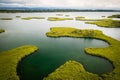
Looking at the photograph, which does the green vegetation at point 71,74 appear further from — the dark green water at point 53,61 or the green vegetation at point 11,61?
the green vegetation at point 11,61

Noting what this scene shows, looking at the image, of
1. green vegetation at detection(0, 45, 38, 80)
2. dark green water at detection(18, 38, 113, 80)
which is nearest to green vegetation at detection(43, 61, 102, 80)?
dark green water at detection(18, 38, 113, 80)

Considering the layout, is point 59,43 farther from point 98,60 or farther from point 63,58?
Result: point 98,60

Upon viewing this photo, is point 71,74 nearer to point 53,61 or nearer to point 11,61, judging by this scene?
point 53,61

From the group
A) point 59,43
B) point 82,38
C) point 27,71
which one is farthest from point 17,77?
point 82,38

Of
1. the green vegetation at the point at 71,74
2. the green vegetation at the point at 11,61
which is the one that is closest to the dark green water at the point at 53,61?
the green vegetation at the point at 11,61

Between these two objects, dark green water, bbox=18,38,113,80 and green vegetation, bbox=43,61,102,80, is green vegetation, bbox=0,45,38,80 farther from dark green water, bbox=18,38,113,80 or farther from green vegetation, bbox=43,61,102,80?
green vegetation, bbox=43,61,102,80

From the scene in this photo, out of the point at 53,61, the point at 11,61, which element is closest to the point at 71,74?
the point at 53,61
